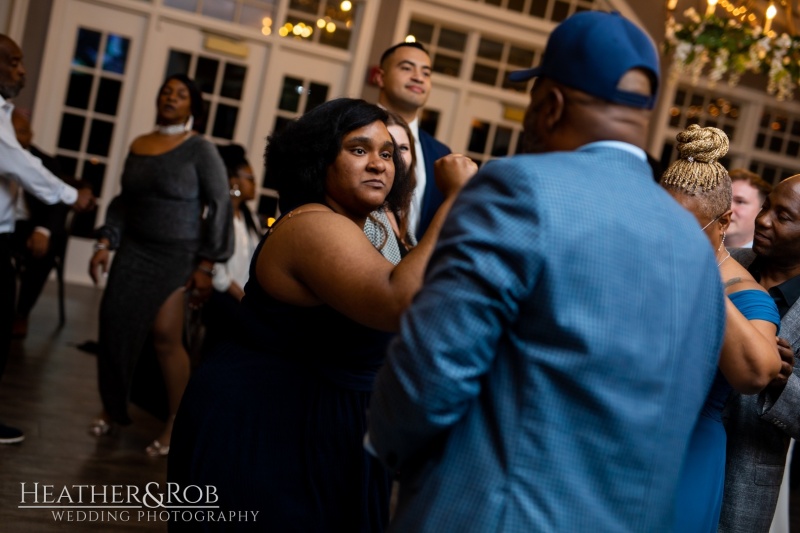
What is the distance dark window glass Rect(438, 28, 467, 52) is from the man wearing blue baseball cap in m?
8.63

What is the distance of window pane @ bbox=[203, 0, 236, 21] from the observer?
30.8 feet

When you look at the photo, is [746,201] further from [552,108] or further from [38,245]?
[38,245]

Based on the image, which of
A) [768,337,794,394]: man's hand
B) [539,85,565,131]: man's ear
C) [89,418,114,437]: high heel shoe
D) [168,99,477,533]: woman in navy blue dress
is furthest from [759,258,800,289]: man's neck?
[89,418,114,437]: high heel shoe

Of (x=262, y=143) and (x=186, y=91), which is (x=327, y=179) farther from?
(x=262, y=143)

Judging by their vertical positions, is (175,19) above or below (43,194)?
above

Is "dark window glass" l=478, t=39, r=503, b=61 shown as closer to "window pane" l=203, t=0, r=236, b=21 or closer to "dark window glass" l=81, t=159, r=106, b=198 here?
"window pane" l=203, t=0, r=236, b=21

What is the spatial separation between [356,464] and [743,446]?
1.09 meters

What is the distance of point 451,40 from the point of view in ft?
→ 32.6

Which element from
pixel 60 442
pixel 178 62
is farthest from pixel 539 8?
pixel 60 442

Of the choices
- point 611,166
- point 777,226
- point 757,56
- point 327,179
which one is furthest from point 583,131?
point 757,56

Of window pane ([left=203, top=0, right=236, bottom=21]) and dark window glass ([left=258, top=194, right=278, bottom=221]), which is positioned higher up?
window pane ([left=203, top=0, right=236, bottom=21])

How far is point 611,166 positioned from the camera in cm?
147

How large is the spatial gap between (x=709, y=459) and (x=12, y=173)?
3.14m

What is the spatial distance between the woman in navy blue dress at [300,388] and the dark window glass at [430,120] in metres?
7.75
